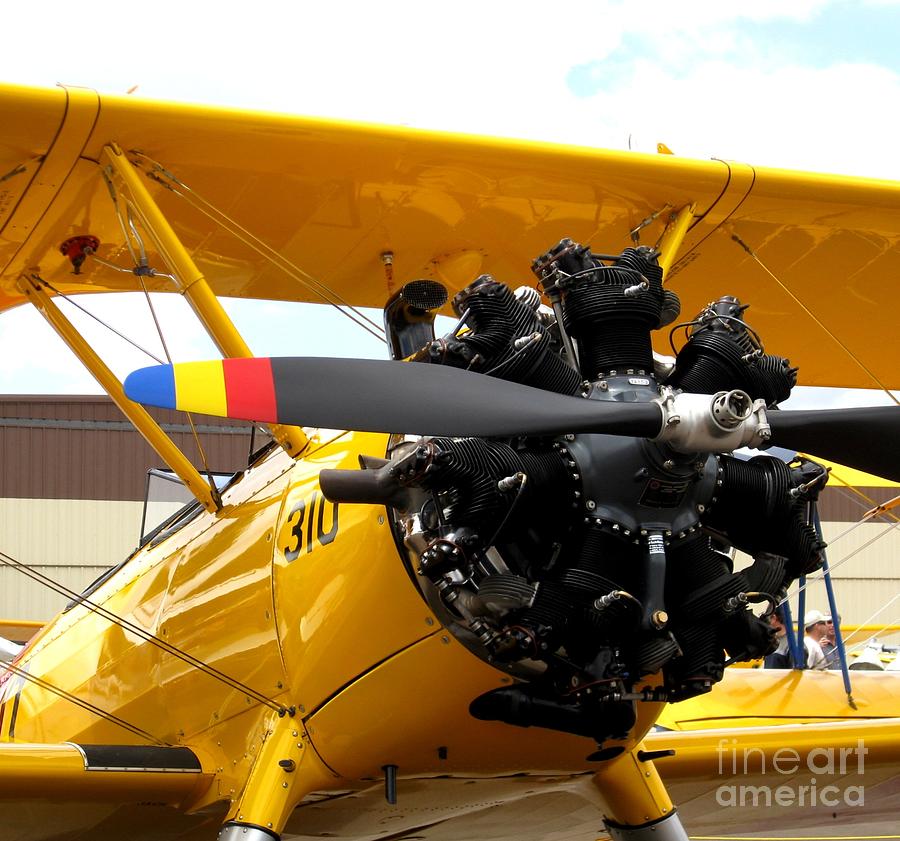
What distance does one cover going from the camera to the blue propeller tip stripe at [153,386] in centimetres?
345

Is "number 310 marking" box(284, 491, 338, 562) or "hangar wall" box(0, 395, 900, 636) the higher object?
"hangar wall" box(0, 395, 900, 636)

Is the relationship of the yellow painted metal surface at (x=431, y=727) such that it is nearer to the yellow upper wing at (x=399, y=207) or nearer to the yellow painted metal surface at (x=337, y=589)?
the yellow painted metal surface at (x=337, y=589)

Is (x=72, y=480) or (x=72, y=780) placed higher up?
(x=72, y=480)

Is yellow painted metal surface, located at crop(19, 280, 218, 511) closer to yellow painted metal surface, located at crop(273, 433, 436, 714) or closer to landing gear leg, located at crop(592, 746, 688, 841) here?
yellow painted metal surface, located at crop(273, 433, 436, 714)

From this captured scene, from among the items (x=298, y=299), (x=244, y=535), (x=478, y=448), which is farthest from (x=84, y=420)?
(x=478, y=448)

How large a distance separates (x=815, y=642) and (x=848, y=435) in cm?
706

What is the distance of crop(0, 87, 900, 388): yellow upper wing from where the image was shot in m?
5.15

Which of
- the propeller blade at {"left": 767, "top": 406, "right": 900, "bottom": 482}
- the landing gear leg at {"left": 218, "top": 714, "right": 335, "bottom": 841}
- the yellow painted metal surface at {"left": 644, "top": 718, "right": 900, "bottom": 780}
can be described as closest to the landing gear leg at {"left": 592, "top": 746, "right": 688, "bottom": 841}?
the yellow painted metal surface at {"left": 644, "top": 718, "right": 900, "bottom": 780}

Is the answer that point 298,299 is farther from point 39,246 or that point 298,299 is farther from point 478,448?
point 478,448

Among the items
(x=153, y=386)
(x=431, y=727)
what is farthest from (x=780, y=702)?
(x=153, y=386)

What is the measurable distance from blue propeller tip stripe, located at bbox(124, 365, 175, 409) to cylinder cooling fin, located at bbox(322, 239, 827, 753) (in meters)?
0.63

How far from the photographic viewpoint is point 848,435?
13.8 feet

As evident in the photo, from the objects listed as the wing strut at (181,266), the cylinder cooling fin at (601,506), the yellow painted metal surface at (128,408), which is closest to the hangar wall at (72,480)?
the yellow painted metal surface at (128,408)

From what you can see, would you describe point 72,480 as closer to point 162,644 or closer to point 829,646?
point 829,646
